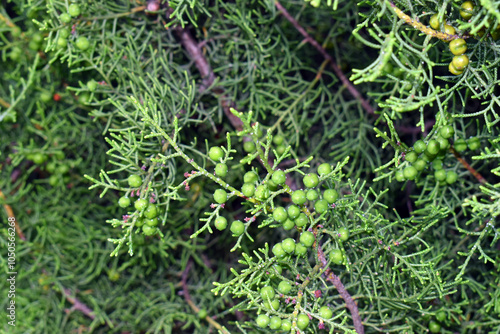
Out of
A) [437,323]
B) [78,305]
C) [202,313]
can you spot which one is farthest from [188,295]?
[437,323]

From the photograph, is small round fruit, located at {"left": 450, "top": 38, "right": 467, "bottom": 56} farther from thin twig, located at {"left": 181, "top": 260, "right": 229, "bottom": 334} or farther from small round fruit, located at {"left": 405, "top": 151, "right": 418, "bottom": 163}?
thin twig, located at {"left": 181, "top": 260, "right": 229, "bottom": 334}

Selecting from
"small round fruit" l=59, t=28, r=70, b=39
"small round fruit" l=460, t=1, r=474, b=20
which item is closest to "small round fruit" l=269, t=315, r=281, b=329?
"small round fruit" l=460, t=1, r=474, b=20

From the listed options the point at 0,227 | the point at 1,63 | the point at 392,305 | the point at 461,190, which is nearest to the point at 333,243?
the point at 392,305

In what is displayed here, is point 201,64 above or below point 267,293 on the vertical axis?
above

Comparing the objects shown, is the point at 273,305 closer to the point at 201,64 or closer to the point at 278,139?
the point at 278,139

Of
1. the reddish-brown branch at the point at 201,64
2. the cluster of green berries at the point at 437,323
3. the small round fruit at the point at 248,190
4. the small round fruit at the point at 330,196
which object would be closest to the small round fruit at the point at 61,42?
the reddish-brown branch at the point at 201,64

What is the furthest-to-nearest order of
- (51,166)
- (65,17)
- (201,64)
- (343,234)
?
(51,166), (201,64), (65,17), (343,234)

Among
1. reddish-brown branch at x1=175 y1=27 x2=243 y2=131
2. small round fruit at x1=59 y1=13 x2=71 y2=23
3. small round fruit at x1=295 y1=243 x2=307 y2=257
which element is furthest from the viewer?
reddish-brown branch at x1=175 y1=27 x2=243 y2=131

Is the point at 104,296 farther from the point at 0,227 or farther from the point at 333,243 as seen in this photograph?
the point at 333,243

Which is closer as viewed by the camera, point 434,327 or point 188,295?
point 434,327
